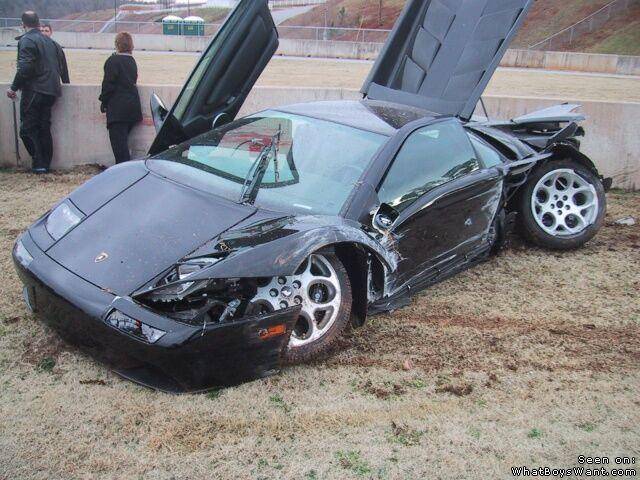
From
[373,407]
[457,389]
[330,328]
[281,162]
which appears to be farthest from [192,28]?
[373,407]

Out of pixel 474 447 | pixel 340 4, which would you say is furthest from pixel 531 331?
pixel 340 4

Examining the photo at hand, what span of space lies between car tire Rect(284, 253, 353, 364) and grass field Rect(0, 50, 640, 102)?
13.8 metres

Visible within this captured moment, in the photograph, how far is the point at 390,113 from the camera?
4.89 meters

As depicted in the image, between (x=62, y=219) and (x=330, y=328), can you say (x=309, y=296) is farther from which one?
(x=62, y=219)

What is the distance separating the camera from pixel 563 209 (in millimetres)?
5840

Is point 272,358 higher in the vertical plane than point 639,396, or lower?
higher

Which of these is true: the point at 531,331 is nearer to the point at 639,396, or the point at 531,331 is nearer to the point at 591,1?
the point at 639,396

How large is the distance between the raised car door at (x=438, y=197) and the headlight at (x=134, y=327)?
159 cm

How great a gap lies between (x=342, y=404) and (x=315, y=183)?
4.62 feet

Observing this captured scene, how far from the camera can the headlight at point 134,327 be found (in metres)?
3.11

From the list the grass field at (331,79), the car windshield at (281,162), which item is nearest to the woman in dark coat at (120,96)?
the car windshield at (281,162)

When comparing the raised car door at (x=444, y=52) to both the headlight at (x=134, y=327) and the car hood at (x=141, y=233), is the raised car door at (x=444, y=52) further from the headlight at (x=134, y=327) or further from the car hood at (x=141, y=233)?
the headlight at (x=134, y=327)

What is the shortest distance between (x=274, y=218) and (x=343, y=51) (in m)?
32.3

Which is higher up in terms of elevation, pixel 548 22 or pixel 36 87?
pixel 36 87
